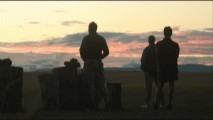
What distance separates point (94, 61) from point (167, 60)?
2593 millimetres

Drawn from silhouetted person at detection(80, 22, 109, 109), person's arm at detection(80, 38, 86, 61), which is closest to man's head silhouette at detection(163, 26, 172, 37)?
silhouetted person at detection(80, 22, 109, 109)

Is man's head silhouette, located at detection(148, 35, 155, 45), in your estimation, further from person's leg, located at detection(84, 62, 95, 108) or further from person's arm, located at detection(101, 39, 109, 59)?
person's leg, located at detection(84, 62, 95, 108)

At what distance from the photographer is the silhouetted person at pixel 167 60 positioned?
2061 centimetres

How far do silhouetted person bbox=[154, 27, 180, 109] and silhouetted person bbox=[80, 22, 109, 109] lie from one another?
7.15ft

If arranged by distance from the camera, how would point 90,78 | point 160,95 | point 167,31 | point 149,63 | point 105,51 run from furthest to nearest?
point 149,63, point 160,95, point 167,31, point 105,51, point 90,78

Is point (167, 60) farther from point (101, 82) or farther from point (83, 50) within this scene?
point (83, 50)

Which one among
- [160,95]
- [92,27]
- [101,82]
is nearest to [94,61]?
[101,82]

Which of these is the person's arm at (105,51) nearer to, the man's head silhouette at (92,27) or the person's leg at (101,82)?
the person's leg at (101,82)

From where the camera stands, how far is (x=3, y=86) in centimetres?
1884

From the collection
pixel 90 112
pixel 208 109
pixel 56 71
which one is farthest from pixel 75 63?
pixel 208 109

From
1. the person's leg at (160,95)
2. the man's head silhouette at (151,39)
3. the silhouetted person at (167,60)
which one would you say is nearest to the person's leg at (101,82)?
the person's leg at (160,95)

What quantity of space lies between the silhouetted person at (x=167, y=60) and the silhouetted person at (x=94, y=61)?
2180mm

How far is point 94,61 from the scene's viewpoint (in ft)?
62.1

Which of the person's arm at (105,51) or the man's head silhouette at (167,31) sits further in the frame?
the man's head silhouette at (167,31)
